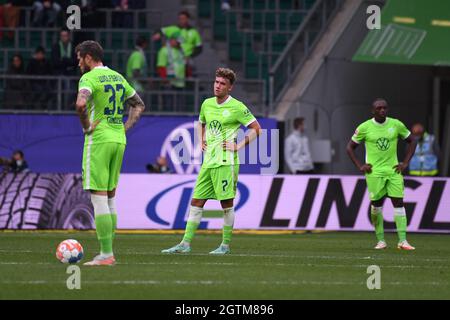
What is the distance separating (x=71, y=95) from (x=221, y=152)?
456 inches

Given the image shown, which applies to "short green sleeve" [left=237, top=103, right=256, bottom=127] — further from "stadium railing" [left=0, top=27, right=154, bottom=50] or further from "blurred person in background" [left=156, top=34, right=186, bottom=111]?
"stadium railing" [left=0, top=27, right=154, bottom=50]

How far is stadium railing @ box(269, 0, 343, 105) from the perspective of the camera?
27.6m

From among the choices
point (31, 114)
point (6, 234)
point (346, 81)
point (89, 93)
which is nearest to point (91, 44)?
point (89, 93)

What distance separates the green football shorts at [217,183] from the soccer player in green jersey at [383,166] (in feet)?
11.4

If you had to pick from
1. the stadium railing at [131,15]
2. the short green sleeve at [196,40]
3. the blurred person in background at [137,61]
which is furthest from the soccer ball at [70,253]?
the stadium railing at [131,15]

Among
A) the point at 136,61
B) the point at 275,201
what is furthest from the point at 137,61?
the point at 275,201

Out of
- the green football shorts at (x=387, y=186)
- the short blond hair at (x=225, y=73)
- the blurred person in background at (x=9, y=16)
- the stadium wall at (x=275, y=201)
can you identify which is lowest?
the stadium wall at (x=275, y=201)

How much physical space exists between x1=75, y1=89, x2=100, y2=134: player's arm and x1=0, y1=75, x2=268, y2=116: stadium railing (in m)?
13.2

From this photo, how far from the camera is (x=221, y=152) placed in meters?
15.5

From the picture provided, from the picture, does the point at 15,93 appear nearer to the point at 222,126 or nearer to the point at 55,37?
the point at 55,37

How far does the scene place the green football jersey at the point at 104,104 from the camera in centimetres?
1274

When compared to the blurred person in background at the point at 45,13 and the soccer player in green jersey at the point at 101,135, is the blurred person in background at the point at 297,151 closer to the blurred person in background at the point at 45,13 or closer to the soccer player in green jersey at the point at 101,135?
the blurred person in background at the point at 45,13
